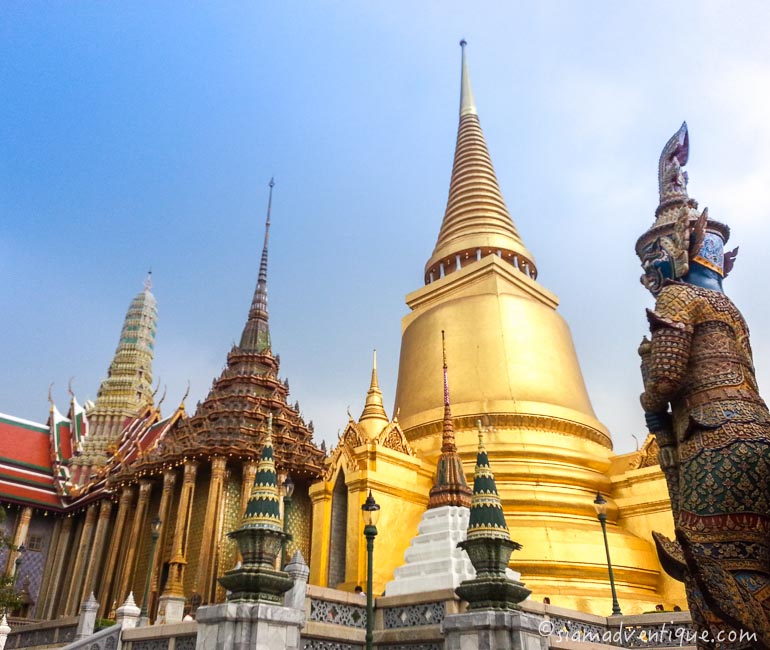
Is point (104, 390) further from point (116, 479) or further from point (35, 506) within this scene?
point (116, 479)

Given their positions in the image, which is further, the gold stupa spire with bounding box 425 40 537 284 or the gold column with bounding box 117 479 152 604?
the gold stupa spire with bounding box 425 40 537 284

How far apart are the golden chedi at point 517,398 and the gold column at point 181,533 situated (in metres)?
7.58

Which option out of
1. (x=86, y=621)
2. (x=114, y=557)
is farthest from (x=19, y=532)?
(x=86, y=621)

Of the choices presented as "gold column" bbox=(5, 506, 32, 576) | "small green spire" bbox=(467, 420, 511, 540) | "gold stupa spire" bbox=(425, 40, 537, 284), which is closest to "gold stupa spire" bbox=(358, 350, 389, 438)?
"gold stupa spire" bbox=(425, 40, 537, 284)

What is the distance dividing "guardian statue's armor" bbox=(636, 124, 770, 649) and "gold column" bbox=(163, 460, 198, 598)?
16.7 meters

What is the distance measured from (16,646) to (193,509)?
8.87 meters

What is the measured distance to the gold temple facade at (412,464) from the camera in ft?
48.0

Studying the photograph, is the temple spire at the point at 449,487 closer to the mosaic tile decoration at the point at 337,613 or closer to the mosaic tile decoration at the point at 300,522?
the mosaic tile decoration at the point at 337,613

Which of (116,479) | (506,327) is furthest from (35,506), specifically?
(506,327)

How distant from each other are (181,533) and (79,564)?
25.3ft

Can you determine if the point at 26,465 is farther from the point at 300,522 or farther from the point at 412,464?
the point at 412,464

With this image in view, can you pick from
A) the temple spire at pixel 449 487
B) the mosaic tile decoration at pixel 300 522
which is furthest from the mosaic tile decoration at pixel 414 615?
the mosaic tile decoration at pixel 300 522

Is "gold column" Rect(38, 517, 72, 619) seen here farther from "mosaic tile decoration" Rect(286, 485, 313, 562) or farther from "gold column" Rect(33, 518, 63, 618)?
"mosaic tile decoration" Rect(286, 485, 313, 562)

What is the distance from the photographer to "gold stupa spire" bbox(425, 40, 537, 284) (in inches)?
896
